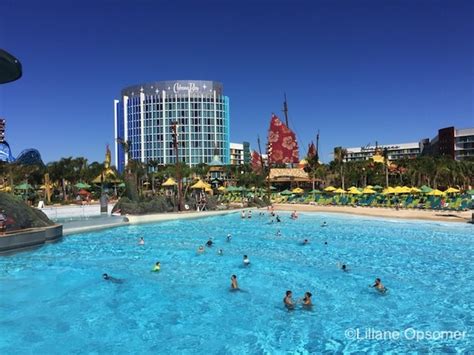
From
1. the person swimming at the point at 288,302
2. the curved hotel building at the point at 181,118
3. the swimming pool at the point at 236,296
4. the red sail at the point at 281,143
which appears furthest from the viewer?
the curved hotel building at the point at 181,118

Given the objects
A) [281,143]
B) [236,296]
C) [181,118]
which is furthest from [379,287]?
[181,118]

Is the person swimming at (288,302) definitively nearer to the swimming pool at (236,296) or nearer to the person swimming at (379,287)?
the swimming pool at (236,296)

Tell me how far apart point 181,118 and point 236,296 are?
105 metres

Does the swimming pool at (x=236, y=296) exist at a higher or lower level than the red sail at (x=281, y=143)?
lower

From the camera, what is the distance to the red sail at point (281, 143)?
217 feet

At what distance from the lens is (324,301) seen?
13008 millimetres

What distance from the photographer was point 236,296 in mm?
13727

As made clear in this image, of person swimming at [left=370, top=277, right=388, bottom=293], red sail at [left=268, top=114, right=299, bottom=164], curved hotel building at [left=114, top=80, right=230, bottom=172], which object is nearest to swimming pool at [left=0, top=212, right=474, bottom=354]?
person swimming at [left=370, top=277, right=388, bottom=293]

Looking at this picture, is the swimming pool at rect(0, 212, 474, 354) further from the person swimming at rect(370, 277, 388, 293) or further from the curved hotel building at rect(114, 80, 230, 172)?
the curved hotel building at rect(114, 80, 230, 172)

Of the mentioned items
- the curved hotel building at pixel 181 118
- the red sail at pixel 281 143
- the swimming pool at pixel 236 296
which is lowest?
the swimming pool at pixel 236 296

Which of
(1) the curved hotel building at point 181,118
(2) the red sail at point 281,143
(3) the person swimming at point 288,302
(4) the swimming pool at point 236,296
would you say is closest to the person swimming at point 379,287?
(4) the swimming pool at point 236,296

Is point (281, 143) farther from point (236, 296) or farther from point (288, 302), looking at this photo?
point (288, 302)

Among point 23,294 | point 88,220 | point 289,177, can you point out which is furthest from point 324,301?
point 289,177

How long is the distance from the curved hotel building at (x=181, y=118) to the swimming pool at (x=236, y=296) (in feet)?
304
